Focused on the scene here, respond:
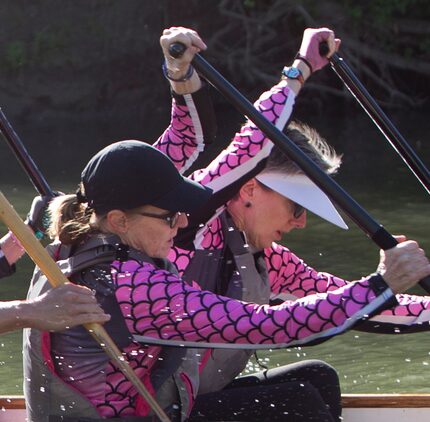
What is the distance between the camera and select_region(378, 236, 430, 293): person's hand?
2.56m

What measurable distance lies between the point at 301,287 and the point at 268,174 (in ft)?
1.29

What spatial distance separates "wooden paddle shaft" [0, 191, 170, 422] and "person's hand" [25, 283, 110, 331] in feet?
0.11

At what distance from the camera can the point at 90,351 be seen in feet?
8.43

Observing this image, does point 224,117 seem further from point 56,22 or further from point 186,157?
point 186,157

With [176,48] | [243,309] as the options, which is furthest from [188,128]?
[243,309]

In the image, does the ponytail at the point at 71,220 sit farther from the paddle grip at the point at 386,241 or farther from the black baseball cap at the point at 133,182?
the paddle grip at the point at 386,241

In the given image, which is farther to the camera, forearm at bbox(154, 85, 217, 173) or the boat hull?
the boat hull

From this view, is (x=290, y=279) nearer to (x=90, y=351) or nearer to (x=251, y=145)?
(x=251, y=145)

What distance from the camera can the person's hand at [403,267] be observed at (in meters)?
2.56

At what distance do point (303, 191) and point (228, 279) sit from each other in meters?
0.29

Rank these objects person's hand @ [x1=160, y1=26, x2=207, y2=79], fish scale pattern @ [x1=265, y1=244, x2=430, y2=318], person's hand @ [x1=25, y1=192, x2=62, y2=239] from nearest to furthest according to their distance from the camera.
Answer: person's hand @ [x1=160, y1=26, x2=207, y2=79]
fish scale pattern @ [x1=265, y1=244, x2=430, y2=318]
person's hand @ [x1=25, y1=192, x2=62, y2=239]

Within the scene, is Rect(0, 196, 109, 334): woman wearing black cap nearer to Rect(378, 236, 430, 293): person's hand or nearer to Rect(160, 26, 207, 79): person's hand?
Rect(378, 236, 430, 293): person's hand

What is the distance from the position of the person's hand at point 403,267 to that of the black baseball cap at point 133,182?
417mm

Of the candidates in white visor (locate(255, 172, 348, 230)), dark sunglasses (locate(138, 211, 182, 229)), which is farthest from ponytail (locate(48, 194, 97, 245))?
white visor (locate(255, 172, 348, 230))
